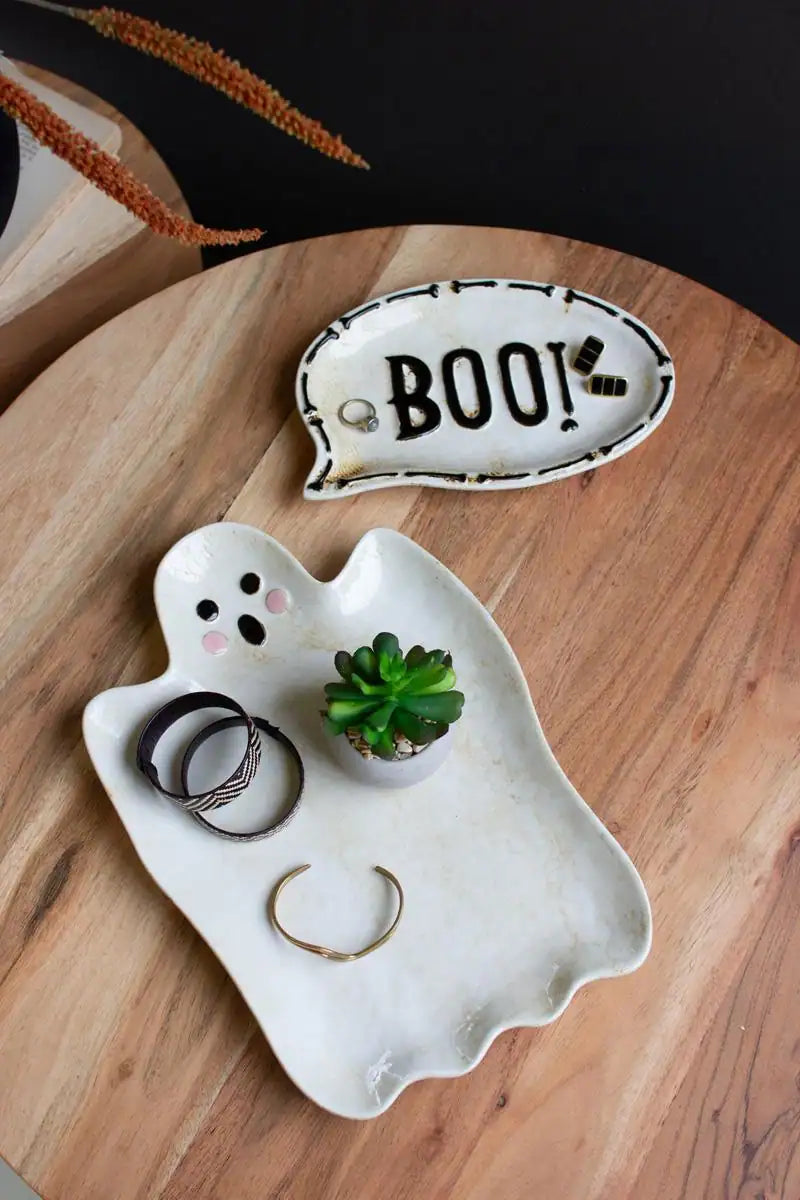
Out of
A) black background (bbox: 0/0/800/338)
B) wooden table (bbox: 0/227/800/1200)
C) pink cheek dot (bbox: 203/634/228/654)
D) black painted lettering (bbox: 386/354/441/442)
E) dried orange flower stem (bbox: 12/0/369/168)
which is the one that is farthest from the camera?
black background (bbox: 0/0/800/338)

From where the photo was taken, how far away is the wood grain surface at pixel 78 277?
1.35 metres

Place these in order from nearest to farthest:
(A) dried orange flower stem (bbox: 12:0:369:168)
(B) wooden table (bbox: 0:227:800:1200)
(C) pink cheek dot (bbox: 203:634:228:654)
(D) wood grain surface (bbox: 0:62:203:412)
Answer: (A) dried orange flower stem (bbox: 12:0:369:168) < (B) wooden table (bbox: 0:227:800:1200) < (C) pink cheek dot (bbox: 203:634:228:654) < (D) wood grain surface (bbox: 0:62:203:412)

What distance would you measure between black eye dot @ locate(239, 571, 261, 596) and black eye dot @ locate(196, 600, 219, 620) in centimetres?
4

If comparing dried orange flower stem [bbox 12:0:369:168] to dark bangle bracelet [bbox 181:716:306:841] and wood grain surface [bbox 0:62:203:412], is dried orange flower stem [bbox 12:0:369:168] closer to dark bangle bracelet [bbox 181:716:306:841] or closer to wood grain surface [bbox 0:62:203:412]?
dark bangle bracelet [bbox 181:716:306:841]

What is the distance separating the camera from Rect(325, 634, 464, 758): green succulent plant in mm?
914

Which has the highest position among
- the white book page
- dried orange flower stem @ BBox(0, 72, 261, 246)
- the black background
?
dried orange flower stem @ BBox(0, 72, 261, 246)

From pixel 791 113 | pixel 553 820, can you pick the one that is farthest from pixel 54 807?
pixel 791 113

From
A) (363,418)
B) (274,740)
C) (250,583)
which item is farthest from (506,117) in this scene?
(274,740)

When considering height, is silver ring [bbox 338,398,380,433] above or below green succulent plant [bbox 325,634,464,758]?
above

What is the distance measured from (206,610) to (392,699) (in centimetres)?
28

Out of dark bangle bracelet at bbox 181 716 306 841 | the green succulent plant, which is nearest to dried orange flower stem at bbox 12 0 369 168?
the green succulent plant

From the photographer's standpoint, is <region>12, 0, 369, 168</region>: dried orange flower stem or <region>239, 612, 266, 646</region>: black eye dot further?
<region>239, 612, 266, 646</region>: black eye dot

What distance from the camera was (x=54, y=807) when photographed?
1009 mm

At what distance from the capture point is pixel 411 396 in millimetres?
1195
